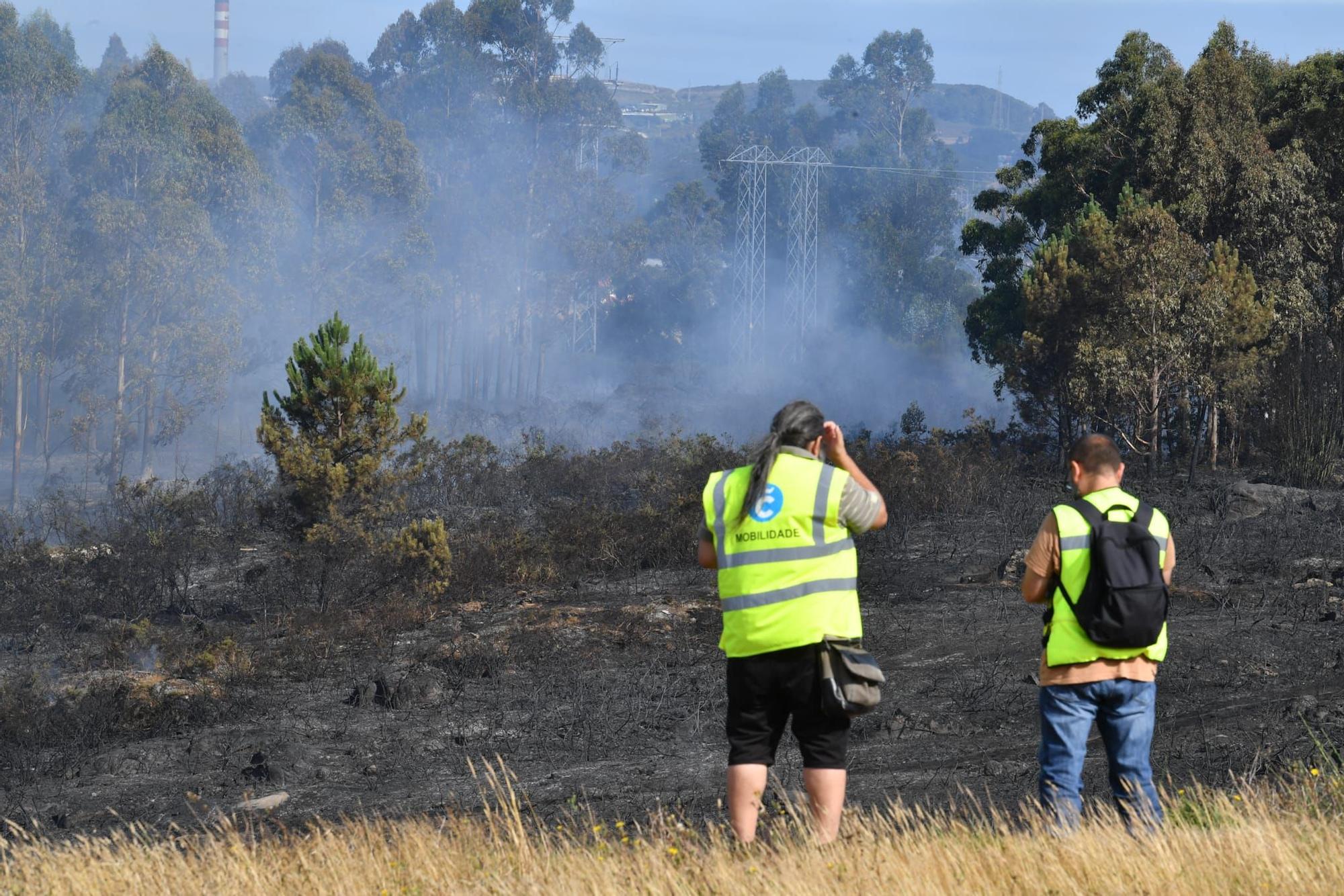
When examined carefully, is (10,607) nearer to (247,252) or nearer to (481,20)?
(247,252)

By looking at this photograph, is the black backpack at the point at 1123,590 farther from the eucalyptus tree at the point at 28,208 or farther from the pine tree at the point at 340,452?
the eucalyptus tree at the point at 28,208

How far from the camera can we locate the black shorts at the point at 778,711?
4340 millimetres

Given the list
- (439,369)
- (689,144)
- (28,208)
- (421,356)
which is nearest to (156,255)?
(28,208)

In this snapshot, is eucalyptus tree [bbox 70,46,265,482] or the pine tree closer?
the pine tree

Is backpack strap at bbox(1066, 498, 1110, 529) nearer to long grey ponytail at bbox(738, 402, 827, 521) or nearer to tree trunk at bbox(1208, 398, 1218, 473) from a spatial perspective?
long grey ponytail at bbox(738, 402, 827, 521)

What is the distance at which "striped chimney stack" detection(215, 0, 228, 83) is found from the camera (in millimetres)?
→ 129000

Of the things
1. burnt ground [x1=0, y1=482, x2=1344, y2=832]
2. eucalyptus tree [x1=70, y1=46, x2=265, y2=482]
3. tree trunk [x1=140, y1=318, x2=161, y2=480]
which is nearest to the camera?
burnt ground [x1=0, y1=482, x2=1344, y2=832]

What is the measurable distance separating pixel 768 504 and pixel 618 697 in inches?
271

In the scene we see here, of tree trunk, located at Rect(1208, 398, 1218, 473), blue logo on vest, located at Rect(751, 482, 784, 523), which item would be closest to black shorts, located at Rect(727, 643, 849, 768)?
blue logo on vest, located at Rect(751, 482, 784, 523)

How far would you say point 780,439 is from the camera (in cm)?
441

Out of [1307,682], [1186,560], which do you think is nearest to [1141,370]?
[1186,560]

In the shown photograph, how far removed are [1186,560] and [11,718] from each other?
1202 centimetres

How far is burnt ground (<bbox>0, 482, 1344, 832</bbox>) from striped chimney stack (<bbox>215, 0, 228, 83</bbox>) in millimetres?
123117

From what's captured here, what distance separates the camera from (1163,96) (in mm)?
25484
